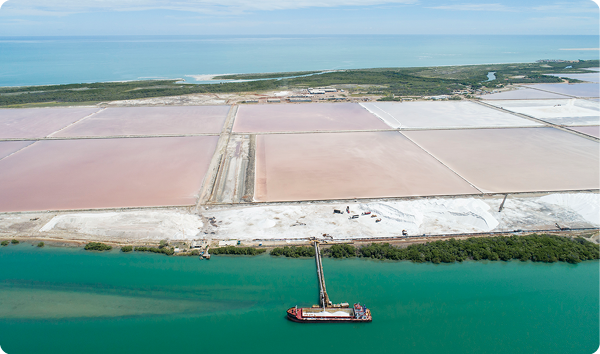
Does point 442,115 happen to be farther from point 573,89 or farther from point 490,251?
point 573,89

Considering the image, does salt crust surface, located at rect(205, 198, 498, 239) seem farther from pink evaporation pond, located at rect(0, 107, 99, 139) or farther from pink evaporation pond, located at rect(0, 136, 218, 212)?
pink evaporation pond, located at rect(0, 107, 99, 139)

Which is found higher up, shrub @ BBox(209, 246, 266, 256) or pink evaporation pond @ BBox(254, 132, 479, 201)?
pink evaporation pond @ BBox(254, 132, 479, 201)

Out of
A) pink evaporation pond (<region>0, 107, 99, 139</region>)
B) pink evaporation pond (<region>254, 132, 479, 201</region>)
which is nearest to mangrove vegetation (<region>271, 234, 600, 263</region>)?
pink evaporation pond (<region>254, 132, 479, 201</region>)

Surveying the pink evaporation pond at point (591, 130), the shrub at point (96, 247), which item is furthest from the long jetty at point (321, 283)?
the pink evaporation pond at point (591, 130)

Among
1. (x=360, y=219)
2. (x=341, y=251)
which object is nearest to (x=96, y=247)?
(x=341, y=251)

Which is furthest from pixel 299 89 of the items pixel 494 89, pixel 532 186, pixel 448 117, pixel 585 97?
pixel 585 97

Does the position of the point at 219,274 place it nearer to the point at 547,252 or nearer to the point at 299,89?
the point at 547,252
